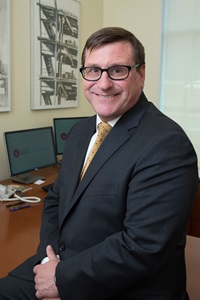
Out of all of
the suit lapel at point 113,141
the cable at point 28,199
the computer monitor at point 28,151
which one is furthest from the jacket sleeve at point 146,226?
the computer monitor at point 28,151

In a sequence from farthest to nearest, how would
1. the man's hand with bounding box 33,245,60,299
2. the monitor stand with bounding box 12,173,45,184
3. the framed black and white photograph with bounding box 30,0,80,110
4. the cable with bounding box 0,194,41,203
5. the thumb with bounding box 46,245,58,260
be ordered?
the framed black and white photograph with bounding box 30,0,80,110
the monitor stand with bounding box 12,173,45,184
the cable with bounding box 0,194,41,203
the thumb with bounding box 46,245,58,260
the man's hand with bounding box 33,245,60,299

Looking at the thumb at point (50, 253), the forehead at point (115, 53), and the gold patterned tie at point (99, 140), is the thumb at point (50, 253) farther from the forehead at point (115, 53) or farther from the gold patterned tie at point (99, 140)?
the forehead at point (115, 53)

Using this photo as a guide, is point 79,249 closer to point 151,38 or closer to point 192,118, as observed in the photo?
point 192,118

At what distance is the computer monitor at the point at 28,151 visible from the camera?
2121mm

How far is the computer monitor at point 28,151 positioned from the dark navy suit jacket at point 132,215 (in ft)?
3.59

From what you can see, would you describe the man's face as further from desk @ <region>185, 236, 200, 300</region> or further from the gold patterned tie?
desk @ <region>185, 236, 200, 300</region>

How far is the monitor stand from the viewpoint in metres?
2.24

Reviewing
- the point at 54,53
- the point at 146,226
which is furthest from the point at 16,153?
the point at 146,226

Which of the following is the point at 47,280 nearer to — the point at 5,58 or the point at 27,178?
the point at 27,178

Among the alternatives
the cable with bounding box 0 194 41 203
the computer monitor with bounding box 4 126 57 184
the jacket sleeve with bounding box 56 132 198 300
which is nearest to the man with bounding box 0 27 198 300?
the jacket sleeve with bounding box 56 132 198 300

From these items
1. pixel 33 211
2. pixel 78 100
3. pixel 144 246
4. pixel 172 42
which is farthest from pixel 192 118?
pixel 144 246

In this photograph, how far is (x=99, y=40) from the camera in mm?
1064

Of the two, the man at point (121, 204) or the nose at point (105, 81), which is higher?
the nose at point (105, 81)

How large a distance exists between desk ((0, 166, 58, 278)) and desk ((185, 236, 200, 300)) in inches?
26.2
